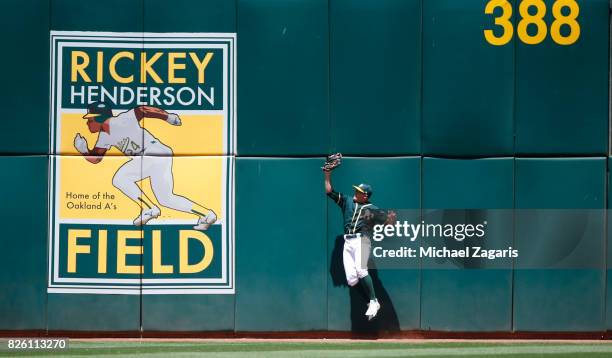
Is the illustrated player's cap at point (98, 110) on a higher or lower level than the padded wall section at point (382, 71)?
lower

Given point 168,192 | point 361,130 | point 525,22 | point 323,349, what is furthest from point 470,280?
point 168,192

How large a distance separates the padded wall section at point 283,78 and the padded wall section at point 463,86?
53.0 inches

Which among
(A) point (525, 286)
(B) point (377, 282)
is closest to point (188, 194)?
(B) point (377, 282)

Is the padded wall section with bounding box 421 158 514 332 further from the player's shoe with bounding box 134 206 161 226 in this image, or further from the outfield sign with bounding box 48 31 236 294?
the player's shoe with bounding box 134 206 161 226

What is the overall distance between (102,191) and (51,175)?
0.67 m

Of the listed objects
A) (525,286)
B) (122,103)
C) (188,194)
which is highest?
(122,103)

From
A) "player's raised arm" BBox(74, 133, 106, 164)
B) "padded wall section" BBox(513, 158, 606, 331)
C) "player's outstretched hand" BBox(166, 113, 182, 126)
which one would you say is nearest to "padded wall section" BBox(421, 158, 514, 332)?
"padded wall section" BBox(513, 158, 606, 331)

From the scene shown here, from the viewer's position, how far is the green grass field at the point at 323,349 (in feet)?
37.3

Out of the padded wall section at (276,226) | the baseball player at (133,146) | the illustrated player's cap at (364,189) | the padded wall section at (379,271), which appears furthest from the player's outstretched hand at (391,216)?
the baseball player at (133,146)

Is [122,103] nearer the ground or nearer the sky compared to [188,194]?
nearer the sky

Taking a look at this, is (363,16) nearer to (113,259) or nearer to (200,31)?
(200,31)

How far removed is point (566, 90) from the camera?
12.7 m

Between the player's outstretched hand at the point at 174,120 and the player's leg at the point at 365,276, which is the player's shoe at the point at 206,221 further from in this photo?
the player's leg at the point at 365,276

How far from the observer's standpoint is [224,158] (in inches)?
497
